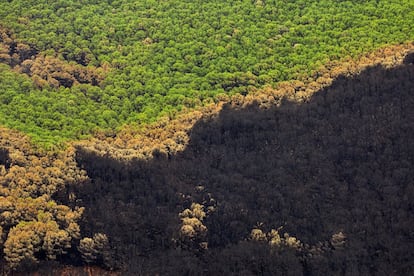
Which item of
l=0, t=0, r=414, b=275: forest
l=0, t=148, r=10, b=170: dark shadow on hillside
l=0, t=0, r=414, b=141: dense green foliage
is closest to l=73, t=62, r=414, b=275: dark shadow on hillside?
l=0, t=0, r=414, b=275: forest

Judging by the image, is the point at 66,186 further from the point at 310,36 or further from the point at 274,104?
the point at 310,36

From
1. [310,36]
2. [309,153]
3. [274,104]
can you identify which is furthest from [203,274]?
[310,36]

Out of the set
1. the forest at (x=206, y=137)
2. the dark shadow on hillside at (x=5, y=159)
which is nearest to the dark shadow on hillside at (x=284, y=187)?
the forest at (x=206, y=137)

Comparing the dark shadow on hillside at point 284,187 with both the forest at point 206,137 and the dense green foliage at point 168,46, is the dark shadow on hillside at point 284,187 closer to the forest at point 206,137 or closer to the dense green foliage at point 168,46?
the forest at point 206,137

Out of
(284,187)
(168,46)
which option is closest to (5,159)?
(284,187)

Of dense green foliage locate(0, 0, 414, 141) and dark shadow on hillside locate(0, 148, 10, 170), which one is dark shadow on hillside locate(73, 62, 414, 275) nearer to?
dense green foliage locate(0, 0, 414, 141)

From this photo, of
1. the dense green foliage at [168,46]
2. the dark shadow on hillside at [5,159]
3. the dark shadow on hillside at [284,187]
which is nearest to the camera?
the dark shadow on hillside at [284,187]
